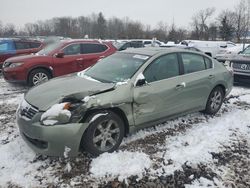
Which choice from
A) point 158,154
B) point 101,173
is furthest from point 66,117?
point 158,154

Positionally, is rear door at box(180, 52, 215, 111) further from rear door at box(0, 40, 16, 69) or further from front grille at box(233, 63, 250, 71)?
rear door at box(0, 40, 16, 69)

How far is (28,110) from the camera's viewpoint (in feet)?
12.4

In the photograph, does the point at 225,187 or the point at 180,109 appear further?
the point at 180,109

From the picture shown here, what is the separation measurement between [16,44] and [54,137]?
31.1ft

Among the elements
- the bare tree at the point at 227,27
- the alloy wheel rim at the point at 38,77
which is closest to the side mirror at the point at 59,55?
the alloy wheel rim at the point at 38,77

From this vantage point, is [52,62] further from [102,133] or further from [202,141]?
[202,141]

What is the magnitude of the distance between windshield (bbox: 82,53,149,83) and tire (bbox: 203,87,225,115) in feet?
6.43

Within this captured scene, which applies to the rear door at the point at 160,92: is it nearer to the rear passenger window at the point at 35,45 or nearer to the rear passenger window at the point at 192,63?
the rear passenger window at the point at 192,63

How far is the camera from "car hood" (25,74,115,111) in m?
3.73

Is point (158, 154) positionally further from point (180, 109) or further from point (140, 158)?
point (180, 109)

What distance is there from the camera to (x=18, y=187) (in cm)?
326

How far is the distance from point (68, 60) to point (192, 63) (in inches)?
184

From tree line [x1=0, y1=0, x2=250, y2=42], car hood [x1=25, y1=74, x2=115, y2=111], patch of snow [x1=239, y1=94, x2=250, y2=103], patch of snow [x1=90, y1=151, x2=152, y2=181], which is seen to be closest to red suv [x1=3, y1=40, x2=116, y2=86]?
car hood [x1=25, y1=74, x2=115, y2=111]

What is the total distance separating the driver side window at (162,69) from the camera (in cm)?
446
